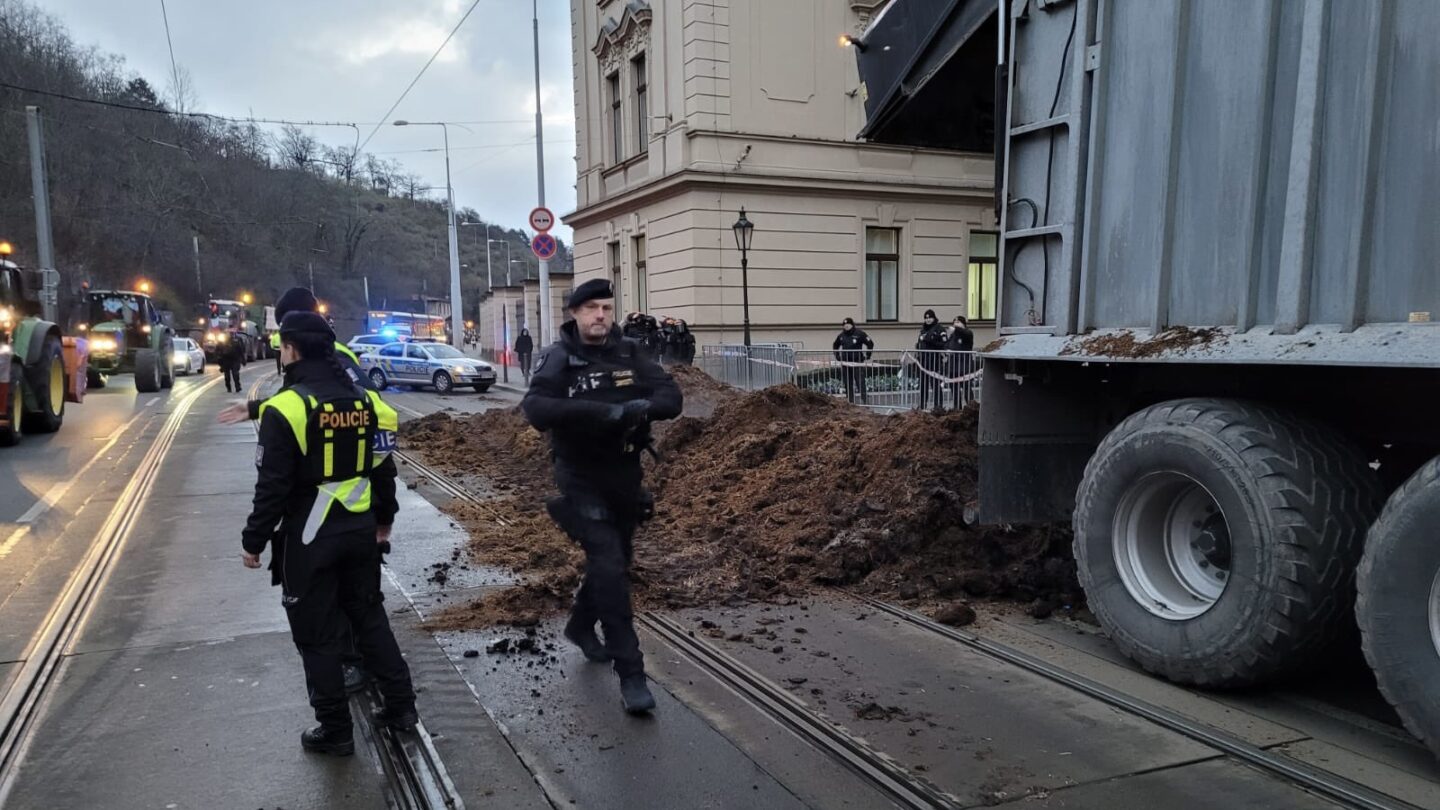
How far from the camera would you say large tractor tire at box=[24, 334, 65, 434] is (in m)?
14.3

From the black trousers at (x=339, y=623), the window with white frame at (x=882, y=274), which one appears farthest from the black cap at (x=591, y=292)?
the window with white frame at (x=882, y=274)

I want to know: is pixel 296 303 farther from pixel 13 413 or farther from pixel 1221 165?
pixel 13 413

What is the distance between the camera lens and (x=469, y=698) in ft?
14.4

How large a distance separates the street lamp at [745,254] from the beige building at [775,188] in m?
0.22

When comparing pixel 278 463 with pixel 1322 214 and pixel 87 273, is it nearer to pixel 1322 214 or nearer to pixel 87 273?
pixel 1322 214

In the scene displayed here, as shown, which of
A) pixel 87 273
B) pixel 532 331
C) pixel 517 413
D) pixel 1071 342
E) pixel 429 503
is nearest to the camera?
pixel 1071 342

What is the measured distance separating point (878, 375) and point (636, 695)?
11.1 m

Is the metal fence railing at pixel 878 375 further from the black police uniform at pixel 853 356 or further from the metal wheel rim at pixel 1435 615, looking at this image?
the metal wheel rim at pixel 1435 615

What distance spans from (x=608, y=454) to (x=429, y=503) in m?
5.61

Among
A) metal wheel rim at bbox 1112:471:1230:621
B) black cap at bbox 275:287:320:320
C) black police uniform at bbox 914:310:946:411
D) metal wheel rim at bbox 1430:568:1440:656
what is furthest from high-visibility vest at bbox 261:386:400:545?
black police uniform at bbox 914:310:946:411

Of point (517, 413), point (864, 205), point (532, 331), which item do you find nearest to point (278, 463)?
point (517, 413)

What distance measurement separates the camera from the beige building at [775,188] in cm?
2295

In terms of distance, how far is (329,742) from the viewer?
12.6 ft

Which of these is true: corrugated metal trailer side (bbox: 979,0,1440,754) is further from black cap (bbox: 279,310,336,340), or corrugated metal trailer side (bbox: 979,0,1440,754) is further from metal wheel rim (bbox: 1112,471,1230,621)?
black cap (bbox: 279,310,336,340)
